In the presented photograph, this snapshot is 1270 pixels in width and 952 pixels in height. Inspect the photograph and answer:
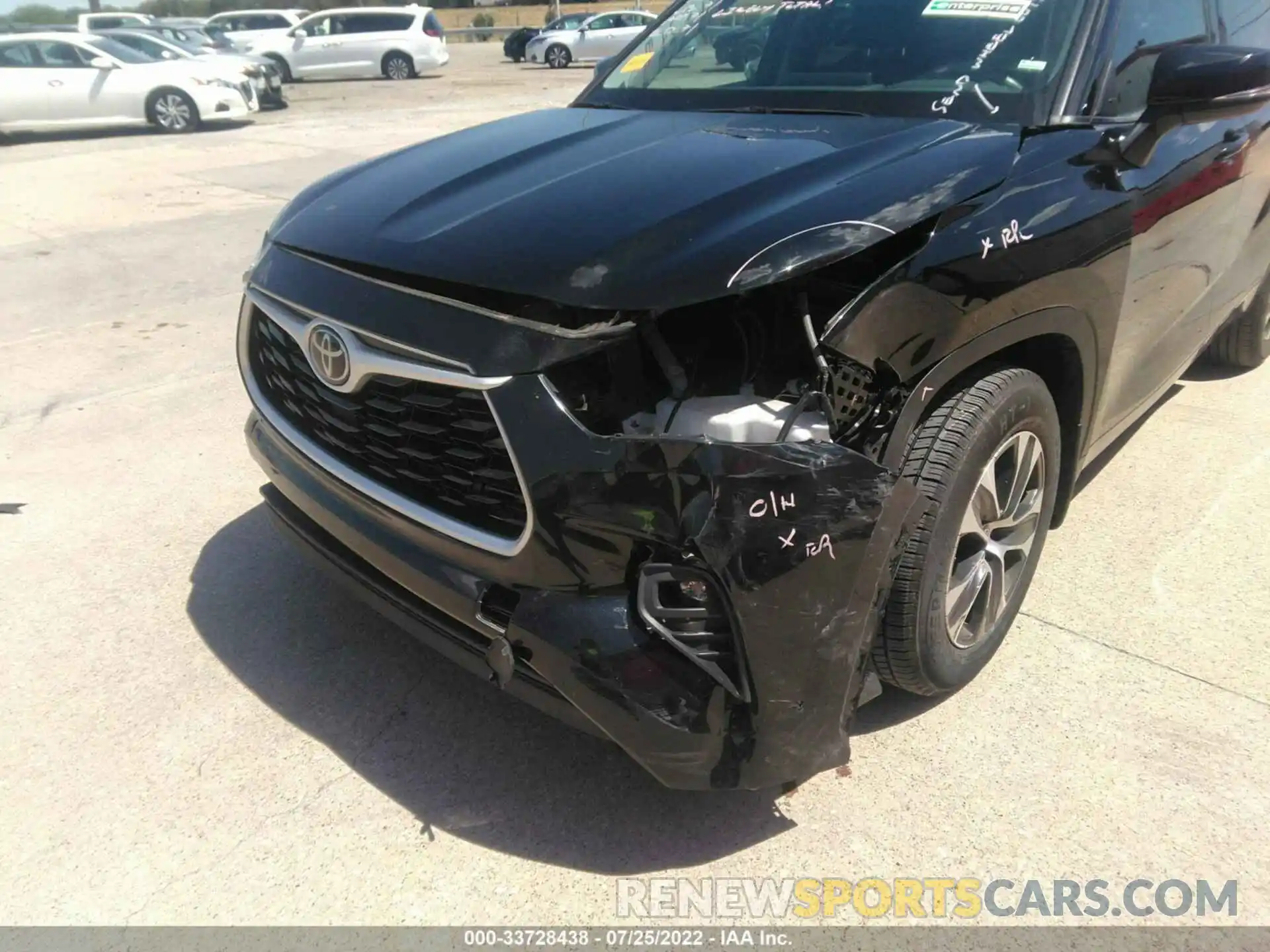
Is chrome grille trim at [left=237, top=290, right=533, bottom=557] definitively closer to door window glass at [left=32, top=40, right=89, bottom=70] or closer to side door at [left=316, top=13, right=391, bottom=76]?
door window glass at [left=32, top=40, right=89, bottom=70]

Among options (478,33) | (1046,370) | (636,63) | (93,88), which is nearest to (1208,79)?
(1046,370)

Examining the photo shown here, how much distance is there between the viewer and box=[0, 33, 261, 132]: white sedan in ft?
48.8

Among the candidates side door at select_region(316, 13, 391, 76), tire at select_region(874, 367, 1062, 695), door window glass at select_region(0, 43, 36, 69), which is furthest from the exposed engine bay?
side door at select_region(316, 13, 391, 76)

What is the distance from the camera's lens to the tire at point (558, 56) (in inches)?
1163

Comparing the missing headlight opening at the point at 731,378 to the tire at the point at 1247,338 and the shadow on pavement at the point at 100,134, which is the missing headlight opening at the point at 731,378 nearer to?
the tire at the point at 1247,338

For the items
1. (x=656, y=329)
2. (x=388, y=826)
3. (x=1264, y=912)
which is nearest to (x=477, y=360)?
(x=656, y=329)

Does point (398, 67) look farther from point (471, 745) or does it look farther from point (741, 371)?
point (741, 371)

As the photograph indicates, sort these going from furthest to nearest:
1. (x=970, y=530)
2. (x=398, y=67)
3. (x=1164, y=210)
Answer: (x=398, y=67) < (x=1164, y=210) < (x=970, y=530)

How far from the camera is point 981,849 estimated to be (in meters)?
2.22

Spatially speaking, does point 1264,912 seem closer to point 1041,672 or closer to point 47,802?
point 1041,672

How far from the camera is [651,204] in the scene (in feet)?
7.38

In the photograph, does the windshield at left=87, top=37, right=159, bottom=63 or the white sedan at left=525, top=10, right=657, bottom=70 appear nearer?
the windshield at left=87, top=37, right=159, bottom=63

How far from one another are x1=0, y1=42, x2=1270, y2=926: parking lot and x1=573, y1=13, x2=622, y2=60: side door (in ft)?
91.2

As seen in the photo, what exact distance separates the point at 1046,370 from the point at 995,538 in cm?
47
